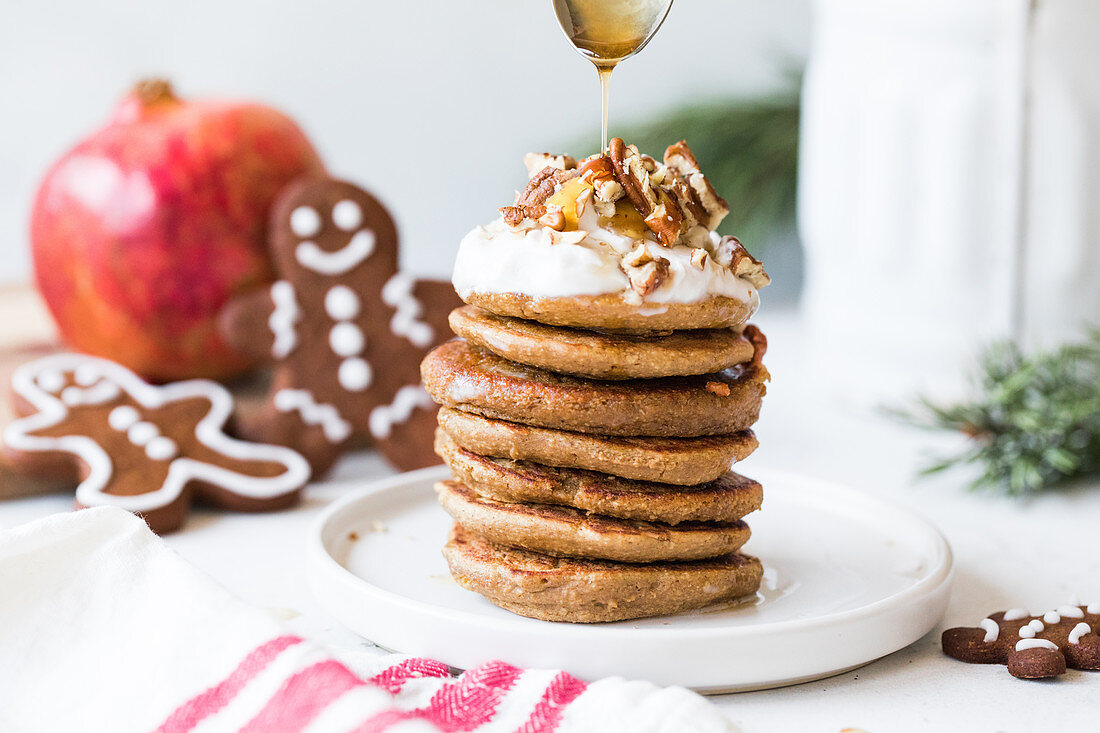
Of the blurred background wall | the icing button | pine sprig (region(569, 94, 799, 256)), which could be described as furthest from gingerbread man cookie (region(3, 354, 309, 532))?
pine sprig (region(569, 94, 799, 256))

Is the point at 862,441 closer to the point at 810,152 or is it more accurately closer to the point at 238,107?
the point at 810,152

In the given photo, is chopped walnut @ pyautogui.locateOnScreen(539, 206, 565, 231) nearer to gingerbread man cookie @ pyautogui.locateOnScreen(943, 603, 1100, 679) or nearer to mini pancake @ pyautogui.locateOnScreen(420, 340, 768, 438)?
mini pancake @ pyautogui.locateOnScreen(420, 340, 768, 438)

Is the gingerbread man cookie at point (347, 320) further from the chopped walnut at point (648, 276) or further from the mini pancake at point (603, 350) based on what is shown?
the chopped walnut at point (648, 276)

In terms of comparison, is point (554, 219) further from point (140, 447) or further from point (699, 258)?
point (140, 447)

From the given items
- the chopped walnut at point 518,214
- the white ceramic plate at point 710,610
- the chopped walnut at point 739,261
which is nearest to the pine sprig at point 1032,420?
the white ceramic plate at point 710,610

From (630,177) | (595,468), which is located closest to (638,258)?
(630,177)

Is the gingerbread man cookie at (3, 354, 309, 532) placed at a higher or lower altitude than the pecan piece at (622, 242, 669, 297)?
lower
